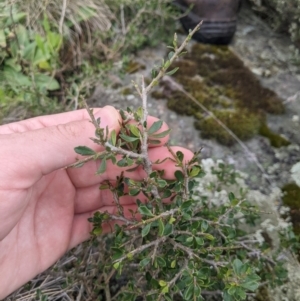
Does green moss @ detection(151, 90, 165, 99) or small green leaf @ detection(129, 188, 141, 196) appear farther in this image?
green moss @ detection(151, 90, 165, 99)

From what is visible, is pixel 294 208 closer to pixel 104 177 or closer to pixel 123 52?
pixel 104 177

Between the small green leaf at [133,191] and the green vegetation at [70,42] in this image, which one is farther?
the green vegetation at [70,42]

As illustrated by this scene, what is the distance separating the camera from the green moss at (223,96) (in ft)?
7.36

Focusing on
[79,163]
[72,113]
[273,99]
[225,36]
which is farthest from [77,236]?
[225,36]

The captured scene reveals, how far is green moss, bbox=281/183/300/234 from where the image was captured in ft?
6.13

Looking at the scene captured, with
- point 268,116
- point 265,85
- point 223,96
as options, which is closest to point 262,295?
point 268,116

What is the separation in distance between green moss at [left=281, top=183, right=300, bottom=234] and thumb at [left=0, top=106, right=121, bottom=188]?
89 centimetres

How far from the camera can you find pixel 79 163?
1258 millimetres

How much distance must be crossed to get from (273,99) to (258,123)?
203 millimetres

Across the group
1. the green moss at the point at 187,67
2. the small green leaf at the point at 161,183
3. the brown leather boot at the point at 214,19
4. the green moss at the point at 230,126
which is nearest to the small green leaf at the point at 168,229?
the small green leaf at the point at 161,183

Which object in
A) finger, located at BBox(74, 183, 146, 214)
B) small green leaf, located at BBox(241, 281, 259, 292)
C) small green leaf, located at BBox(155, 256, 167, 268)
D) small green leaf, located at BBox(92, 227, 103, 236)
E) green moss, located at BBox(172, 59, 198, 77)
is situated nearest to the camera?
small green leaf, located at BBox(241, 281, 259, 292)

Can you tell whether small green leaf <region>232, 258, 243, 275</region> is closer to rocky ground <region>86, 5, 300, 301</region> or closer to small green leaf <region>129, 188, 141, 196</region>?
small green leaf <region>129, 188, 141, 196</region>

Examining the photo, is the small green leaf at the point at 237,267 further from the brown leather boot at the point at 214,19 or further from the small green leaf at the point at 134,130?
the brown leather boot at the point at 214,19

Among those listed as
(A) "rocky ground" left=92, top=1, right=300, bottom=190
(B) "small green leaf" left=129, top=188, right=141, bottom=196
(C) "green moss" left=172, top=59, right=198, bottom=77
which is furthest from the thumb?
(C) "green moss" left=172, top=59, right=198, bottom=77
